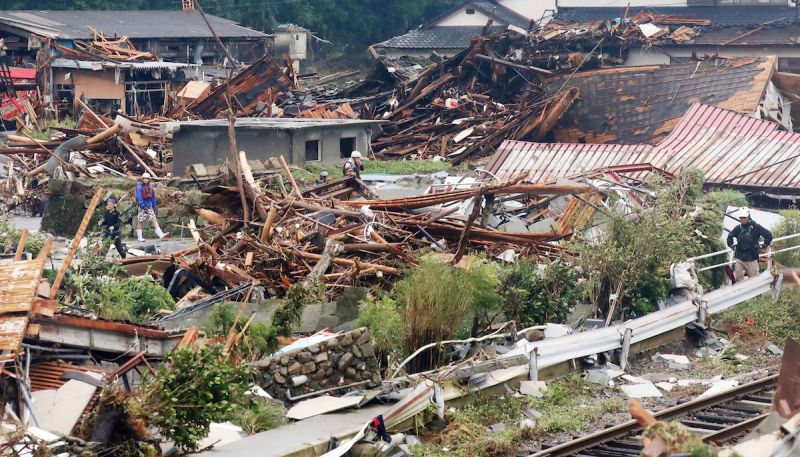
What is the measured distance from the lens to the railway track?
11.1 metres

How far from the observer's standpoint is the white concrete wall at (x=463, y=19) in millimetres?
54594

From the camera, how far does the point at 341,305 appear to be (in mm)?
15516

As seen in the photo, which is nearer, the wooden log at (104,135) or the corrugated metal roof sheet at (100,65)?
the wooden log at (104,135)

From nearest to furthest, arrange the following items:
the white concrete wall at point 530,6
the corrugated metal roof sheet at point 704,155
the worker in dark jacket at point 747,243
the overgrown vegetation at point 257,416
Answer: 1. the overgrown vegetation at point 257,416
2. the worker in dark jacket at point 747,243
3. the corrugated metal roof sheet at point 704,155
4. the white concrete wall at point 530,6

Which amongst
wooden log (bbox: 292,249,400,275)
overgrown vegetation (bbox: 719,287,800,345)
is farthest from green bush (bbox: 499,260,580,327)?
overgrown vegetation (bbox: 719,287,800,345)

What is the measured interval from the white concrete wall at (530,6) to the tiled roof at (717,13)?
23.7 feet

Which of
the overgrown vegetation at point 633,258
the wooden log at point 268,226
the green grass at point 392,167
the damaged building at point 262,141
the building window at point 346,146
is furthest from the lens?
the building window at point 346,146

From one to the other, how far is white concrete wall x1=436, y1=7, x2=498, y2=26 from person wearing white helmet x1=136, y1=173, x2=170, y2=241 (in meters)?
33.5

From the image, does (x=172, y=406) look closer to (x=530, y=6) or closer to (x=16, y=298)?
(x=16, y=298)

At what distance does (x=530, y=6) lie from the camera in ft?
189

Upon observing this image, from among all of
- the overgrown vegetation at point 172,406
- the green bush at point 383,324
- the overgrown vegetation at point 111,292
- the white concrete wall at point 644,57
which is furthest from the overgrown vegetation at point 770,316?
the white concrete wall at point 644,57

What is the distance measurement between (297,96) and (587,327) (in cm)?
2507

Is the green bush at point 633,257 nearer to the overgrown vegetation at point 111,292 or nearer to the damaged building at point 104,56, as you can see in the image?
the overgrown vegetation at point 111,292

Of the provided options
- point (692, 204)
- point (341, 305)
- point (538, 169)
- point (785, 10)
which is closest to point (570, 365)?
point (341, 305)
